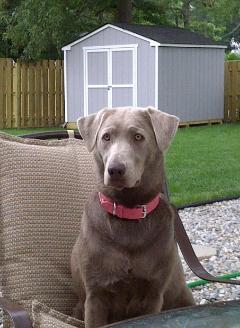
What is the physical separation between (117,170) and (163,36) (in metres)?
18.0

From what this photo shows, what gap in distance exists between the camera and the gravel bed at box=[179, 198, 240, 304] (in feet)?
17.4

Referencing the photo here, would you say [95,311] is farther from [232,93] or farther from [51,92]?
[232,93]

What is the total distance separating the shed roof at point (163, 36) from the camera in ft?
64.6

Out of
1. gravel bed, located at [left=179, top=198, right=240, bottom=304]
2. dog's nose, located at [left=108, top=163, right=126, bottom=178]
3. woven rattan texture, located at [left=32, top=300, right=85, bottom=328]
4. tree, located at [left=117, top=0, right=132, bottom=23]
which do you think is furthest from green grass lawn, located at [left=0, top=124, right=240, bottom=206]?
tree, located at [left=117, top=0, right=132, bottom=23]

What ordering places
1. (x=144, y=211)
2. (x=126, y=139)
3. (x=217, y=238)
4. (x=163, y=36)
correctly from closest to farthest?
(x=126, y=139) → (x=144, y=211) → (x=217, y=238) → (x=163, y=36)

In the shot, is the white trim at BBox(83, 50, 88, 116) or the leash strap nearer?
the leash strap

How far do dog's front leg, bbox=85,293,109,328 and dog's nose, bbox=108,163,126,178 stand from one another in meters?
0.54

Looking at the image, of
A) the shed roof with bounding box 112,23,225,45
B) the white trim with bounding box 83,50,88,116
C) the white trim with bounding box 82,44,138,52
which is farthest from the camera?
the white trim with bounding box 83,50,88,116

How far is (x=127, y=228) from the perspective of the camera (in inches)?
115

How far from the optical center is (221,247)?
21.8ft

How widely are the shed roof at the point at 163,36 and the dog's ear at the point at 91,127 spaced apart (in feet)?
54.6

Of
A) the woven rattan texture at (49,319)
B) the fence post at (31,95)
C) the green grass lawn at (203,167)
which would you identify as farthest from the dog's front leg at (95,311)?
the fence post at (31,95)

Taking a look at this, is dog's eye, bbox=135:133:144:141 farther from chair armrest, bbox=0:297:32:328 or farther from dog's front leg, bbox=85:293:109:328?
chair armrest, bbox=0:297:32:328

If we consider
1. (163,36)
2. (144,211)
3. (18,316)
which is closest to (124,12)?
(163,36)
